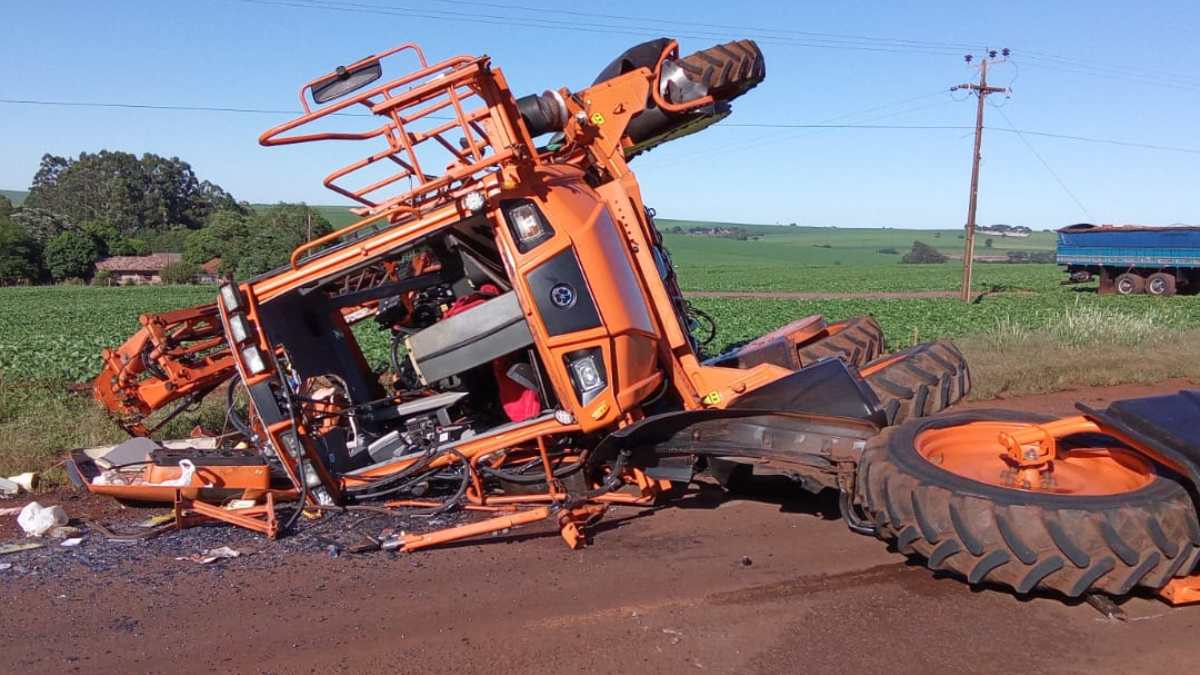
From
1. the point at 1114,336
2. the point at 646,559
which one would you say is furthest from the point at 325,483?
the point at 1114,336

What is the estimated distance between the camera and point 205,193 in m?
86.4

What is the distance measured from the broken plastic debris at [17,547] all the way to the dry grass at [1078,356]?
832cm

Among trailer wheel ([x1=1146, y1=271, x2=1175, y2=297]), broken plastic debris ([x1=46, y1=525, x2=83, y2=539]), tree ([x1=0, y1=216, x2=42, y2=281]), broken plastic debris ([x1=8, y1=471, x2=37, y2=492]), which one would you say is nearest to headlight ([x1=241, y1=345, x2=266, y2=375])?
broken plastic debris ([x1=46, y1=525, x2=83, y2=539])

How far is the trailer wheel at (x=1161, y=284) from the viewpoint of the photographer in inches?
1180

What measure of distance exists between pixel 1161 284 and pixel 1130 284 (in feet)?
3.31

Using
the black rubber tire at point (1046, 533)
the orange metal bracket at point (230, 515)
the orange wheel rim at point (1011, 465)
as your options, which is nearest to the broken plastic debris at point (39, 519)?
the orange metal bracket at point (230, 515)

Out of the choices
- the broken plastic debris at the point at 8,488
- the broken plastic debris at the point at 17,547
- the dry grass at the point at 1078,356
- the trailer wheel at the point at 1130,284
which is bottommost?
the trailer wheel at the point at 1130,284

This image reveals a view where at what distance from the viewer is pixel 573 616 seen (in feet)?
13.2

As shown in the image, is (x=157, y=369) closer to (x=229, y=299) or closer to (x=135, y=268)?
(x=229, y=299)

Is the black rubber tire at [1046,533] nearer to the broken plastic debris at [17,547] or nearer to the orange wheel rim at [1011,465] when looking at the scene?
the orange wheel rim at [1011,465]

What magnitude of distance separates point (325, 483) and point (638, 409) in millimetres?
1950

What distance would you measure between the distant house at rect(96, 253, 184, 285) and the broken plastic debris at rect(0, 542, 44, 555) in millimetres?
55670

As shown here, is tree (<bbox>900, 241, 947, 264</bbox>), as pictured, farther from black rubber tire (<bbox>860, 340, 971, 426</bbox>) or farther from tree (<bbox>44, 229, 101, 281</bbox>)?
black rubber tire (<bbox>860, 340, 971, 426</bbox>)

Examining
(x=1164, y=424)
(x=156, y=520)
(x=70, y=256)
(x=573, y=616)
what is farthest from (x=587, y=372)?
(x=70, y=256)
